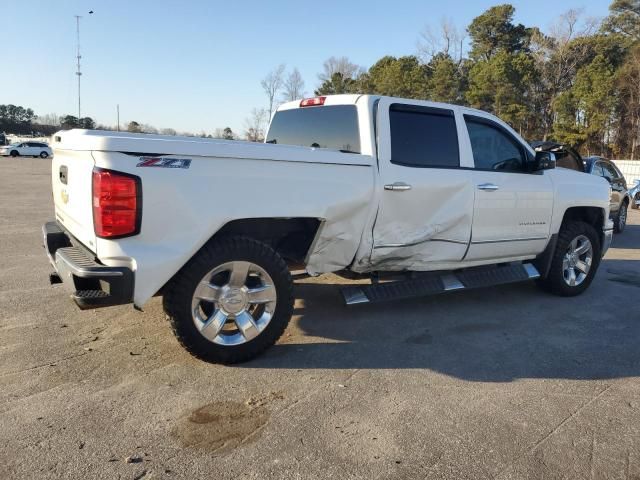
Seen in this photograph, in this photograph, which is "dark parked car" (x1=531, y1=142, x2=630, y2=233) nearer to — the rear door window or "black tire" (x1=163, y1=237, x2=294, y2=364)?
the rear door window

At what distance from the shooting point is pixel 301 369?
386cm

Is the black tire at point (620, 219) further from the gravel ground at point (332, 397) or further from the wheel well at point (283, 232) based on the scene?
the wheel well at point (283, 232)

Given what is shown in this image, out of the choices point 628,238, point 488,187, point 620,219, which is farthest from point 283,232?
point 620,219

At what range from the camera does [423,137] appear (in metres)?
4.82

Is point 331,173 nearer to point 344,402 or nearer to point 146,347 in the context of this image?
point 344,402

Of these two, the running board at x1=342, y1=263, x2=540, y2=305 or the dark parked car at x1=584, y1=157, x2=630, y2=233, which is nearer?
the running board at x1=342, y1=263, x2=540, y2=305

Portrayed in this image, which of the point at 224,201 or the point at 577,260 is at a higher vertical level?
the point at 224,201

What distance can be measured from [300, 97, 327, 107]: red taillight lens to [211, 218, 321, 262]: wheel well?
1.44 m

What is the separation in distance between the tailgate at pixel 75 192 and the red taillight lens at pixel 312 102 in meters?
2.35

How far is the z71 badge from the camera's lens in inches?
131

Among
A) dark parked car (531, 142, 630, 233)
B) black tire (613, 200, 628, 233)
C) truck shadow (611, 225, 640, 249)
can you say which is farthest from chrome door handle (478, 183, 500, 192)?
black tire (613, 200, 628, 233)

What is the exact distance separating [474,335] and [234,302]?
2246 millimetres

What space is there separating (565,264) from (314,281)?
2937mm

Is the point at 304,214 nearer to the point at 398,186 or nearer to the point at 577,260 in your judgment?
the point at 398,186
